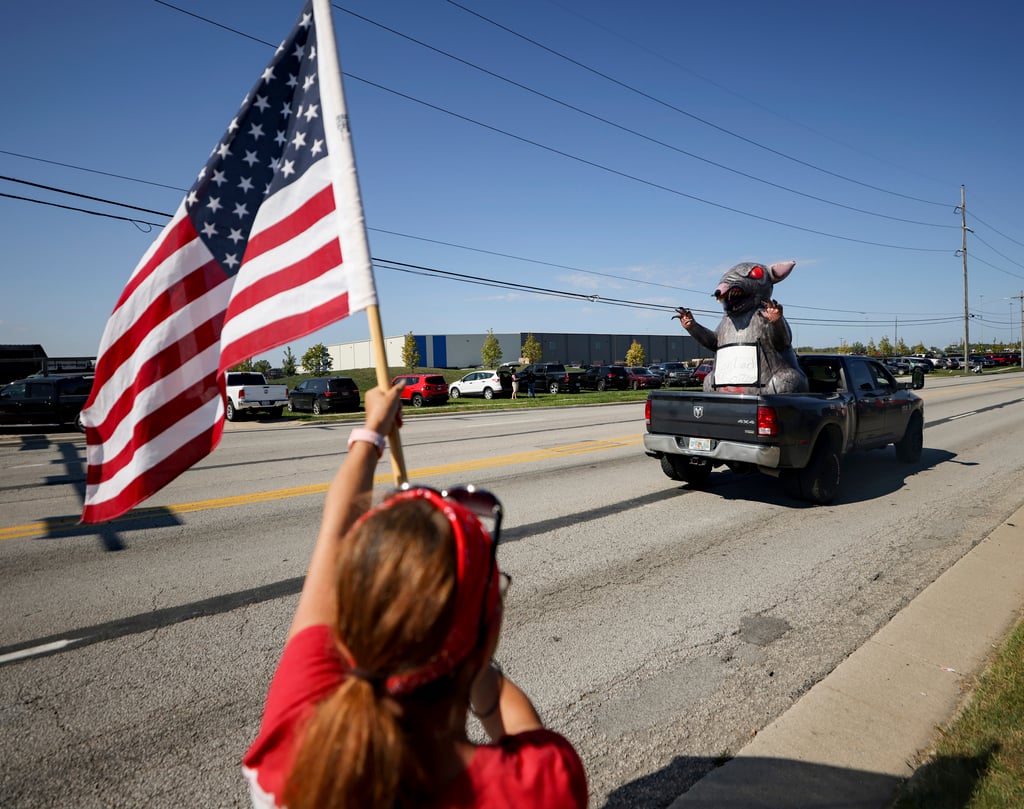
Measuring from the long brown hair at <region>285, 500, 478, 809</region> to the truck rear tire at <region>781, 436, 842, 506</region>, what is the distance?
7410mm

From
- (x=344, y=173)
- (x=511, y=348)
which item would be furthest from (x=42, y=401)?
(x=511, y=348)

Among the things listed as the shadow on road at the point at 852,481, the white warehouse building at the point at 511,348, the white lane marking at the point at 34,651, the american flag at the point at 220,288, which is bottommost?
the shadow on road at the point at 852,481

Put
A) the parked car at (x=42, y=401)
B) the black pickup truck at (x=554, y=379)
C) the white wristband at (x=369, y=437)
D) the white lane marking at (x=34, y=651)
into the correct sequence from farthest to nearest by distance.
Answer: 1. the black pickup truck at (x=554, y=379)
2. the parked car at (x=42, y=401)
3. the white lane marking at (x=34, y=651)
4. the white wristband at (x=369, y=437)

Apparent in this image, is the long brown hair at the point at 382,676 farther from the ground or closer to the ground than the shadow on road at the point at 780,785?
farther from the ground

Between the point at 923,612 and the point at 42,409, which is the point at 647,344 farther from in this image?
the point at 923,612

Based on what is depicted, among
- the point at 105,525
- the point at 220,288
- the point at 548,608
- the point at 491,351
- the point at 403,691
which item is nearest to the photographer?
the point at 403,691

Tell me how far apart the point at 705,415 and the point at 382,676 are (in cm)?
721

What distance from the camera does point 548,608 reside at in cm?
466

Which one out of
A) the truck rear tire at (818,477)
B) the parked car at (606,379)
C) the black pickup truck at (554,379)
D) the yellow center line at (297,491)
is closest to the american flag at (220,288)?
the yellow center line at (297,491)

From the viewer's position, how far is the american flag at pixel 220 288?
2.51 metres

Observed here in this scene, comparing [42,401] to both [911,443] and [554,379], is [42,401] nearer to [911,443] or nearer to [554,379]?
[911,443]

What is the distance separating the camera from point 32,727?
3.20m

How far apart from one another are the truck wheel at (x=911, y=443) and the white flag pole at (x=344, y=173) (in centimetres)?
1065

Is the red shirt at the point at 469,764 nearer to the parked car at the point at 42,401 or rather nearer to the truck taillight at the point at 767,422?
the truck taillight at the point at 767,422
